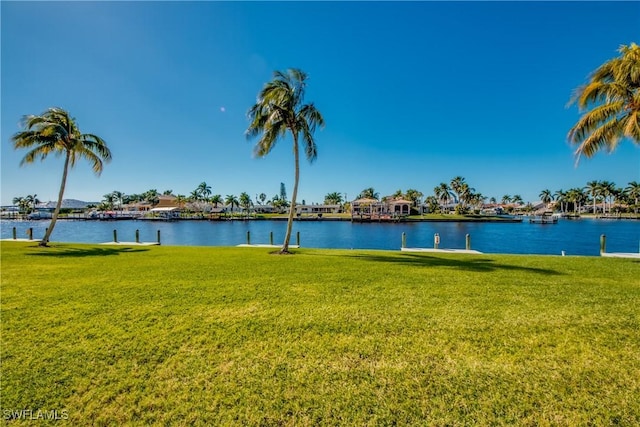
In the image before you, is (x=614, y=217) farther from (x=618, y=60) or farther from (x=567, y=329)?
(x=567, y=329)

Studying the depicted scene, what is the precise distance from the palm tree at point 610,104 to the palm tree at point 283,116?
1080 cm

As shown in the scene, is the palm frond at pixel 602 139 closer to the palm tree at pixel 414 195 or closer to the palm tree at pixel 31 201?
the palm tree at pixel 414 195

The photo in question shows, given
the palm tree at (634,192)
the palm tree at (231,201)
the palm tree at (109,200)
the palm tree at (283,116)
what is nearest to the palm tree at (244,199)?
the palm tree at (231,201)

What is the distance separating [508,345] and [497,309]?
4.98 feet

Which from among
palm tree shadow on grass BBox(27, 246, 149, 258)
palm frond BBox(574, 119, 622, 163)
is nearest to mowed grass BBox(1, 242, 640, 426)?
palm tree shadow on grass BBox(27, 246, 149, 258)

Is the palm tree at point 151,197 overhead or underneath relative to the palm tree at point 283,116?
overhead

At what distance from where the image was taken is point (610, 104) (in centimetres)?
1050

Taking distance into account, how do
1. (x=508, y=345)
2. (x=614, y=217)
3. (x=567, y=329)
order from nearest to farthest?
(x=508, y=345), (x=567, y=329), (x=614, y=217)

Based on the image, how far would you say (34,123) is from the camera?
600 inches

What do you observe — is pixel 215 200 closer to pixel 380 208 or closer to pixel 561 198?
pixel 380 208

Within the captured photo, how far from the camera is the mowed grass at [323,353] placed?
8.87ft

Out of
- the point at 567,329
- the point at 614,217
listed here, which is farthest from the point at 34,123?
the point at 614,217

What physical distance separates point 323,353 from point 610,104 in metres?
14.0

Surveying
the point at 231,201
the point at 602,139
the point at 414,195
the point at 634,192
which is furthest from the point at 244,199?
the point at 634,192
